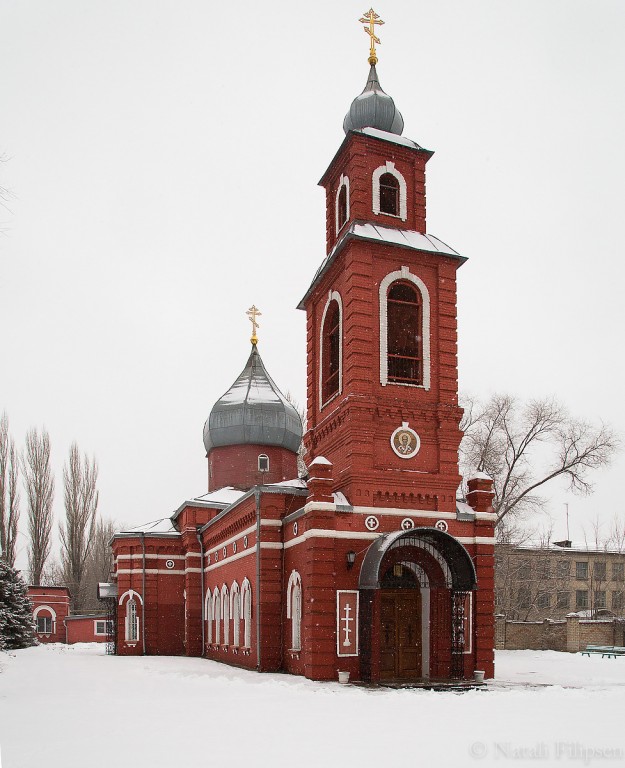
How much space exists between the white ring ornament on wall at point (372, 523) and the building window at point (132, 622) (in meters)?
15.2

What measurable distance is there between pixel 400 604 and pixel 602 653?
11.5m

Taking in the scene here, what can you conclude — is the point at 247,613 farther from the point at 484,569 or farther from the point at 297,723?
the point at 297,723

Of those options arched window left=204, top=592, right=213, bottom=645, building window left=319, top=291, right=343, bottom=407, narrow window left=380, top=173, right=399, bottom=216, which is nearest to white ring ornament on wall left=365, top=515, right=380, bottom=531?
building window left=319, top=291, right=343, bottom=407

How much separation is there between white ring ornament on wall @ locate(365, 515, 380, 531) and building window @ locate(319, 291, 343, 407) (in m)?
3.69

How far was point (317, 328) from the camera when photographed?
2342 cm

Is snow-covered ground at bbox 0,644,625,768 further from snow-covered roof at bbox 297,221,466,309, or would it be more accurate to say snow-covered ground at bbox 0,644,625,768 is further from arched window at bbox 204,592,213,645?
snow-covered roof at bbox 297,221,466,309

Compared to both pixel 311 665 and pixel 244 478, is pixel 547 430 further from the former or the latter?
pixel 311 665

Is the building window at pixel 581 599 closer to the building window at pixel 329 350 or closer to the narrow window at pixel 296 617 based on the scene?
the building window at pixel 329 350

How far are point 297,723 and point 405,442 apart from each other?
915 cm

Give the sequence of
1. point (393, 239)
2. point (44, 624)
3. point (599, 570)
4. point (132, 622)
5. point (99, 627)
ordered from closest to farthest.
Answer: point (393, 239), point (132, 622), point (99, 627), point (44, 624), point (599, 570)

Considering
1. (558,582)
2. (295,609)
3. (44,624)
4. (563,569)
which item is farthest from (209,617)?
(563,569)

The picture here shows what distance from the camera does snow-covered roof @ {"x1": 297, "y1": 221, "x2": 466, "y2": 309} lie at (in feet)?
68.0

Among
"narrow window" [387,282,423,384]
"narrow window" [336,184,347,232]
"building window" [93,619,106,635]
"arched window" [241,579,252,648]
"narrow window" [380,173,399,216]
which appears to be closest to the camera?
"narrow window" [387,282,423,384]

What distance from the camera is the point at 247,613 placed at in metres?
23.3
